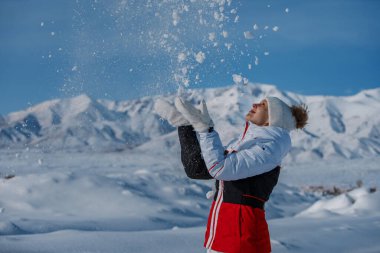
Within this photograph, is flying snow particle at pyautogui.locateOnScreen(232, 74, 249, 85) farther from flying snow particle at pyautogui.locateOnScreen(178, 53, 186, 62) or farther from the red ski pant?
the red ski pant

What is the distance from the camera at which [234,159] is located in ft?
7.04

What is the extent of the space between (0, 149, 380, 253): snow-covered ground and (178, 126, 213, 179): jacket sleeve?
2.10ft

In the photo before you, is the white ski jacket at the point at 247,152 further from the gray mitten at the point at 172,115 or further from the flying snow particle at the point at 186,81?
the flying snow particle at the point at 186,81

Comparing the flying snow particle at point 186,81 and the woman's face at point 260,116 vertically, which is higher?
the flying snow particle at point 186,81

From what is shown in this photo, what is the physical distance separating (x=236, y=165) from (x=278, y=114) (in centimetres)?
41

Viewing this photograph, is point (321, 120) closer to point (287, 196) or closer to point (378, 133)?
point (378, 133)

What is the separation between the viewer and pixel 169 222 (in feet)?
35.1

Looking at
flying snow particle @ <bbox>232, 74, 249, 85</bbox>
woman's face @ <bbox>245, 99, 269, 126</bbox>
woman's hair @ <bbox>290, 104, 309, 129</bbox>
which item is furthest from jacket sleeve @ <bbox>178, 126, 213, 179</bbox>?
flying snow particle @ <bbox>232, 74, 249, 85</bbox>

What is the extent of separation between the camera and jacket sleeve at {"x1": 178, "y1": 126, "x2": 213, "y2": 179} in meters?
2.17

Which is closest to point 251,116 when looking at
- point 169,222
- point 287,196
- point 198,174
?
point 198,174

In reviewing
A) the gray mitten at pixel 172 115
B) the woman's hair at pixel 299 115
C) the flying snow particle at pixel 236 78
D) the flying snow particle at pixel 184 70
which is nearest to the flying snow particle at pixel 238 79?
the flying snow particle at pixel 236 78

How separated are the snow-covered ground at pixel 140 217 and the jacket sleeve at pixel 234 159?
0.73 meters

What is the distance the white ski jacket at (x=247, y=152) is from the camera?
211 cm

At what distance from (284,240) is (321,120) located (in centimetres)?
18944
